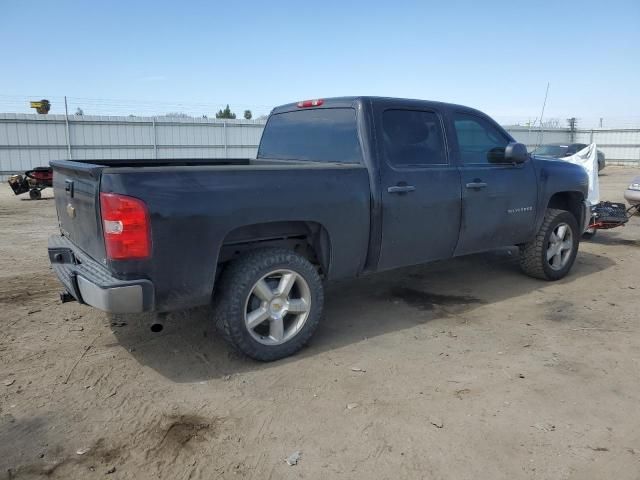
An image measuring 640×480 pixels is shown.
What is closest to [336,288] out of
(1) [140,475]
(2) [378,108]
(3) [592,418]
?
(2) [378,108]

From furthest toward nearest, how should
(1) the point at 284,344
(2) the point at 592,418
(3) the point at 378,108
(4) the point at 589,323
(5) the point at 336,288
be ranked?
(5) the point at 336,288
(4) the point at 589,323
(3) the point at 378,108
(1) the point at 284,344
(2) the point at 592,418

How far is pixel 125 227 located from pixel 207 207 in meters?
0.51

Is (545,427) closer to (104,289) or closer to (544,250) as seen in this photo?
(104,289)

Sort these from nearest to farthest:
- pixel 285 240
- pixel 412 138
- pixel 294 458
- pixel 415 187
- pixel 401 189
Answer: pixel 294 458, pixel 285 240, pixel 401 189, pixel 415 187, pixel 412 138

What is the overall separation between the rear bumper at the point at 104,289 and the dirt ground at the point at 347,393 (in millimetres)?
610

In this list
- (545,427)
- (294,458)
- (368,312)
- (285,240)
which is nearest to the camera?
(294,458)

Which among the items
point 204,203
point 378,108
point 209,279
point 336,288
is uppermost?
point 378,108

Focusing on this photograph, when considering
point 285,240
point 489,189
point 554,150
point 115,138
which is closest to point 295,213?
point 285,240

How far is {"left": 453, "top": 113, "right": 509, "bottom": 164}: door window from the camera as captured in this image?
4875mm

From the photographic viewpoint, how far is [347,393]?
10.9 feet

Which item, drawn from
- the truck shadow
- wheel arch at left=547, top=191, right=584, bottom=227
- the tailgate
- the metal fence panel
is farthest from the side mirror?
the metal fence panel

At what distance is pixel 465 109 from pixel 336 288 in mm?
2279

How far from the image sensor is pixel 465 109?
499 centimetres

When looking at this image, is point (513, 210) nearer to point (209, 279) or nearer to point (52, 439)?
point (209, 279)
